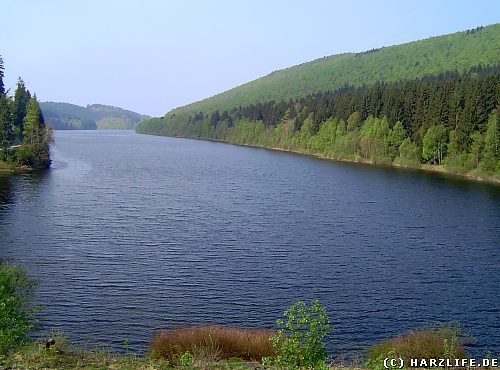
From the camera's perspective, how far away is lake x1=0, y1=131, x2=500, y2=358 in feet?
93.5

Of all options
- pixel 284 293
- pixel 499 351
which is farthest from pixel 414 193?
pixel 499 351

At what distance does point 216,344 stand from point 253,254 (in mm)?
18421

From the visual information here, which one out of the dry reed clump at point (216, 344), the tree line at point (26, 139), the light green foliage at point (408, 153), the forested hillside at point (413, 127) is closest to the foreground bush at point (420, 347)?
the dry reed clump at point (216, 344)

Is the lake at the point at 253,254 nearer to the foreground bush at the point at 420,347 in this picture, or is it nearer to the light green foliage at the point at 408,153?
the foreground bush at the point at 420,347

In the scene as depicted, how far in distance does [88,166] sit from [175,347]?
81.2 m

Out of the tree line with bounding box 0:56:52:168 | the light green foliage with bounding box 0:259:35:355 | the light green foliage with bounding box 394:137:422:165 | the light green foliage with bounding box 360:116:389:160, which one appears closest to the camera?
the light green foliage with bounding box 0:259:35:355

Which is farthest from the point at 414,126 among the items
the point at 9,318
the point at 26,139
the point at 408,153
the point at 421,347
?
the point at 9,318

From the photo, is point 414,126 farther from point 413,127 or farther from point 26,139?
point 26,139

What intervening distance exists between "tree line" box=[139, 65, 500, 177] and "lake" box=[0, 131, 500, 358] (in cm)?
1480

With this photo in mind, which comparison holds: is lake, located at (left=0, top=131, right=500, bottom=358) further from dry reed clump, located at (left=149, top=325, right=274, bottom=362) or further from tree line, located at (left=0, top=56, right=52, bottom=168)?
tree line, located at (left=0, top=56, right=52, bottom=168)

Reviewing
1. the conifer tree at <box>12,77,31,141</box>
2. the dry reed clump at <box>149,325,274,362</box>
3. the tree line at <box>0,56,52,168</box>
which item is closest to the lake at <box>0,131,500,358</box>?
the dry reed clump at <box>149,325,274,362</box>

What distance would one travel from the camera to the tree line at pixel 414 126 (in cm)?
8888

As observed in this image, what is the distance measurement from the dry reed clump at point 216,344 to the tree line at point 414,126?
229 ft

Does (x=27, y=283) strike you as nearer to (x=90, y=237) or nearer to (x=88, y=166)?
(x=90, y=237)
